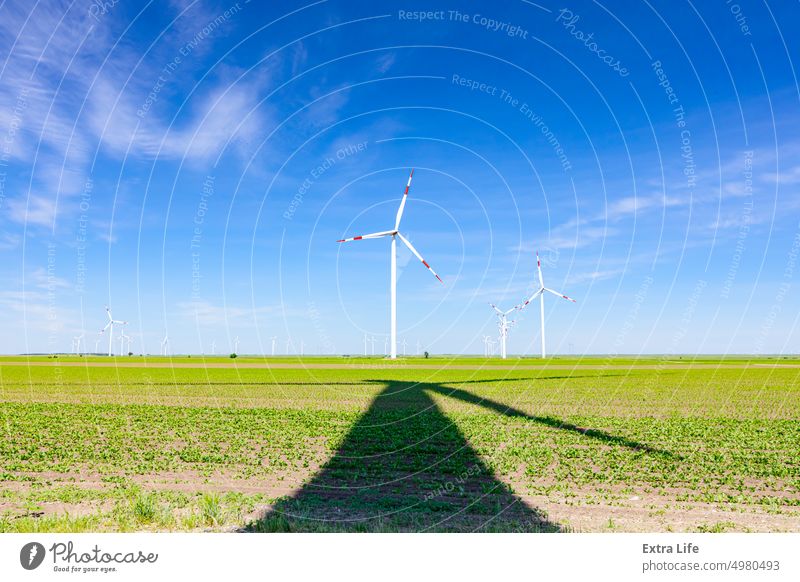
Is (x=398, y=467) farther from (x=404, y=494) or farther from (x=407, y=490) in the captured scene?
(x=404, y=494)

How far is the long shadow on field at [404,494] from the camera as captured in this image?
15.5 metres

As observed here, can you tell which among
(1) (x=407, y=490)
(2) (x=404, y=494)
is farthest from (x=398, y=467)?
(2) (x=404, y=494)

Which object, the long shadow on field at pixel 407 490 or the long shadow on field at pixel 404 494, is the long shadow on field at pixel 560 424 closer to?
the long shadow on field at pixel 407 490

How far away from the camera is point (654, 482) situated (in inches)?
829

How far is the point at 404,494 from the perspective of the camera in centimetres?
1942

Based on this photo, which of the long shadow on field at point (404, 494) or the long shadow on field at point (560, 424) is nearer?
the long shadow on field at point (404, 494)

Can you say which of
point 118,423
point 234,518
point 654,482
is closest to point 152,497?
point 234,518

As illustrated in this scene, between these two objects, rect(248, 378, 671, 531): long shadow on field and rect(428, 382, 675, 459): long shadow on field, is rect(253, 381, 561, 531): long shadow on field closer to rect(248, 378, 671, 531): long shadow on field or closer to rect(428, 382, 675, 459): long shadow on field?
rect(248, 378, 671, 531): long shadow on field

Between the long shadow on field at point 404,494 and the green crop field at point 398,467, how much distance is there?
95mm

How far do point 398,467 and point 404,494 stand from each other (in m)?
4.62

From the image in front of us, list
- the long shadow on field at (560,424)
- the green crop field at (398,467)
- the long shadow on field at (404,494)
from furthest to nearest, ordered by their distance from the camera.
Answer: the long shadow on field at (560,424) → the green crop field at (398,467) → the long shadow on field at (404,494)

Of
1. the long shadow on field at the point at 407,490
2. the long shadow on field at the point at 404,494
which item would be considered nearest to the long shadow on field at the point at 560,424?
the long shadow on field at the point at 407,490

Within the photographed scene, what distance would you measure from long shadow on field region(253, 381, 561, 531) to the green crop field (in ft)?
0.31
